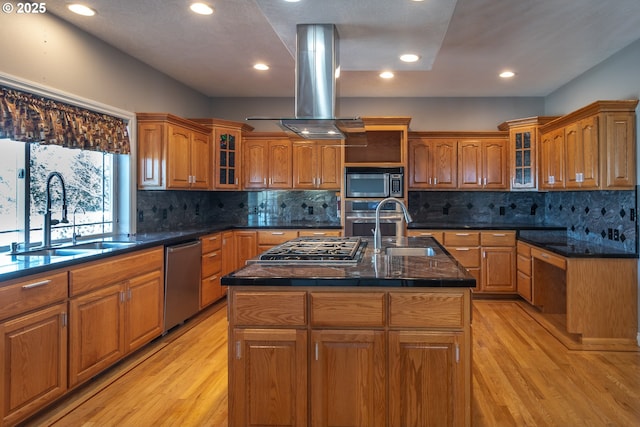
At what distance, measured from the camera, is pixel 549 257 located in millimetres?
3988

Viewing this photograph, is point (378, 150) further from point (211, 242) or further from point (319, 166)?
point (211, 242)

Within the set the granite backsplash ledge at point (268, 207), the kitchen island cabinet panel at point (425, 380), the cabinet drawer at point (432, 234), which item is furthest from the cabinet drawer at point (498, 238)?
the kitchen island cabinet panel at point (425, 380)

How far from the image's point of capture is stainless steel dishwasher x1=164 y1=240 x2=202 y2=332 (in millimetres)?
3713

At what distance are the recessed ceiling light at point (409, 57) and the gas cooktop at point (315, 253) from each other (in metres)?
1.58

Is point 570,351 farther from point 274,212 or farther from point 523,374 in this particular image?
point 274,212

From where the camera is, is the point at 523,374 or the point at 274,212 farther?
the point at 274,212

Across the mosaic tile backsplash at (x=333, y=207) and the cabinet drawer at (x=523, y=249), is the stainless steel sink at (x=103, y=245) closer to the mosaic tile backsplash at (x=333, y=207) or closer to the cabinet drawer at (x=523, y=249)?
the mosaic tile backsplash at (x=333, y=207)

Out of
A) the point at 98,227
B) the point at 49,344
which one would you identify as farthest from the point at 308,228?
the point at 49,344

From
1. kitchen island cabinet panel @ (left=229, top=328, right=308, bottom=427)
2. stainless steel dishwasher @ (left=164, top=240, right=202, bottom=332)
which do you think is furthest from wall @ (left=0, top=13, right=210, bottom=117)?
kitchen island cabinet panel @ (left=229, top=328, right=308, bottom=427)

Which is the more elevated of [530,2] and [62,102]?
[530,2]

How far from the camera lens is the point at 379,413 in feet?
6.50

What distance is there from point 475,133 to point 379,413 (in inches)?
170

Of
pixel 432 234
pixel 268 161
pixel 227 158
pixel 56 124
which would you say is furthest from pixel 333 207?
pixel 56 124

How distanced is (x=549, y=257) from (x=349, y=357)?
2880 millimetres
